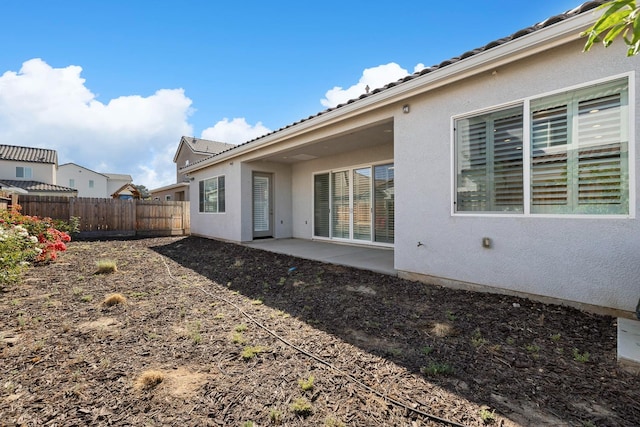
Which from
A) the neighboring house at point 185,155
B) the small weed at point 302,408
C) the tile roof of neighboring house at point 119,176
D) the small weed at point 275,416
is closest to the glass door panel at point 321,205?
the small weed at point 302,408

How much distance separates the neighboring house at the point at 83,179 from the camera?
3500 cm

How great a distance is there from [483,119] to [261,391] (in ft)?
14.1

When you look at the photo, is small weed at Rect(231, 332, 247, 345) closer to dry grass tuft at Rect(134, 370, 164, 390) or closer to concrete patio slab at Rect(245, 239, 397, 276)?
dry grass tuft at Rect(134, 370, 164, 390)

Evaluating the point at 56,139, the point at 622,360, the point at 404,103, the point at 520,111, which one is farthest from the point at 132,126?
the point at 622,360

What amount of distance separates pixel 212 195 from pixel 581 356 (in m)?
11.2

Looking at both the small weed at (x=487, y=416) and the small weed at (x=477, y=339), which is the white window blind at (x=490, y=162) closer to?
the small weed at (x=477, y=339)

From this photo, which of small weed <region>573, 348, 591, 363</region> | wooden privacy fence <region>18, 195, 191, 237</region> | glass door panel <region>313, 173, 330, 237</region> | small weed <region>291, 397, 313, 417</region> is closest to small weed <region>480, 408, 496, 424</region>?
small weed <region>291, 397, 313, 417</region>

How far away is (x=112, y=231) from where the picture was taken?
44.8 feet

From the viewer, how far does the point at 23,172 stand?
25.3m

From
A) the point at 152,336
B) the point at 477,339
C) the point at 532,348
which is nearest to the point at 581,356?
the point at 532,348

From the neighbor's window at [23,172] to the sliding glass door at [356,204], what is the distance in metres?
29.6

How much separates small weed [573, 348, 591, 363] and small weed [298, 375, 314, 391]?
225 centimetres

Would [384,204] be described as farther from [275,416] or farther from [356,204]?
[275,416]

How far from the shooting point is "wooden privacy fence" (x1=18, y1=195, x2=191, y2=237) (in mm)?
12586
